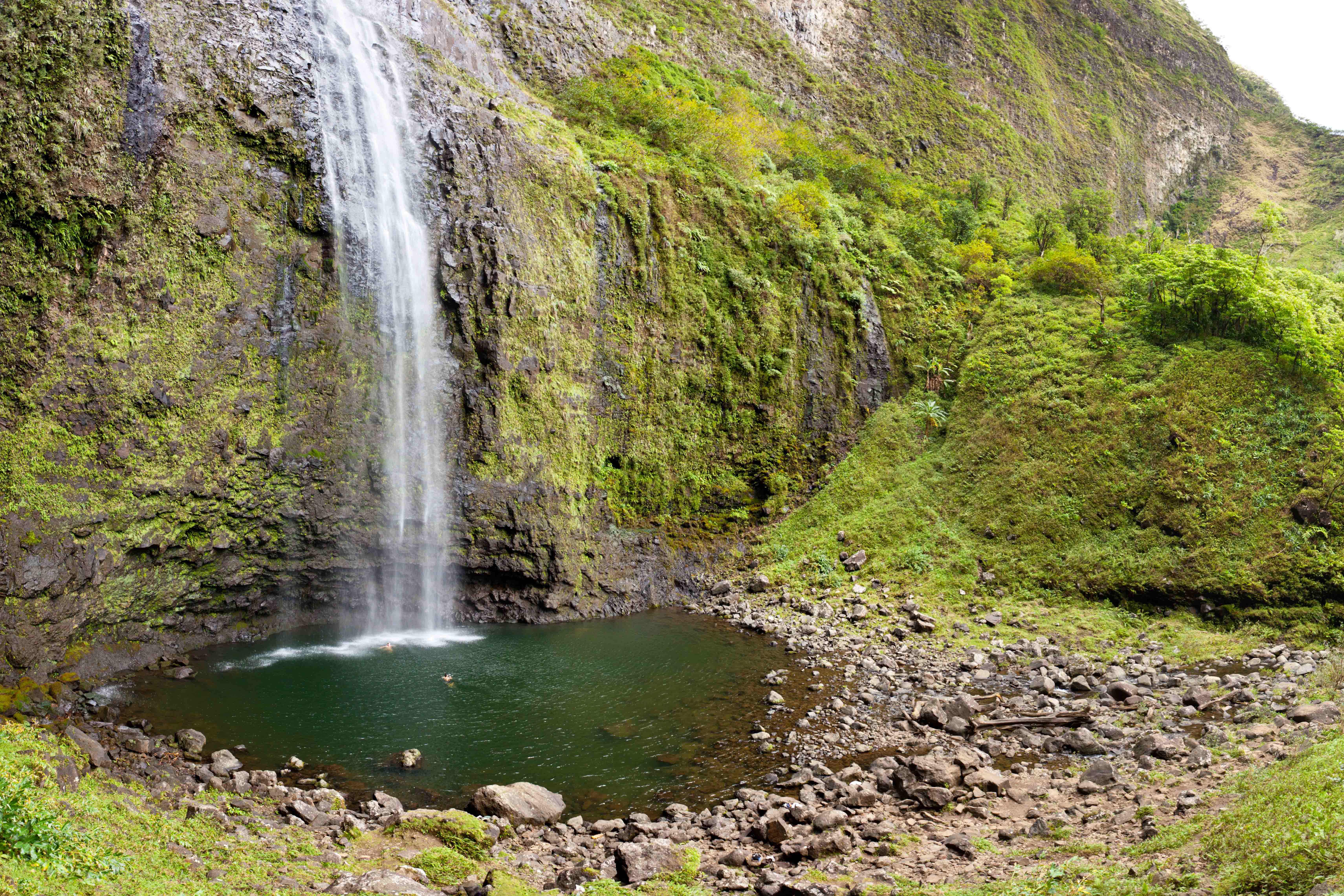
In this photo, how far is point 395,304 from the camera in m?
19.8

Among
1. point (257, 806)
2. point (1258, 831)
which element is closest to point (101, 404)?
point (257, 806)

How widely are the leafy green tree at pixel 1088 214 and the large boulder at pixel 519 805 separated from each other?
33727mm

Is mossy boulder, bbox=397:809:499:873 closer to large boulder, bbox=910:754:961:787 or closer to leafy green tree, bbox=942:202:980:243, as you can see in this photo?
large boulder, bbox=910:754:961:787

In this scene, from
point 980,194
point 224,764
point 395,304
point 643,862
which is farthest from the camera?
point 980,194

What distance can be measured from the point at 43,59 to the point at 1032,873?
20.6m

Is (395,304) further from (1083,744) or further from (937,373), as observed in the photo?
(937,373)

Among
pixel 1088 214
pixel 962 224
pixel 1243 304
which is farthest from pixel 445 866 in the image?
pixel 1088 214

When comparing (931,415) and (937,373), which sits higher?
(937,373)

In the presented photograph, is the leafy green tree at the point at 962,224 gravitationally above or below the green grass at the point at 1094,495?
above

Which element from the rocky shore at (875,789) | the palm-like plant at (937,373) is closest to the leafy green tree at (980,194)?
the palm-like plant at (937,373)

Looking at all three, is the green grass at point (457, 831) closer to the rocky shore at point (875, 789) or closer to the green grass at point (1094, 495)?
the rocky shore at point (875, 789)

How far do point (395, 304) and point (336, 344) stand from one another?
6.26ft

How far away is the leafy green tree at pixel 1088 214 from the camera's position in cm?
3484

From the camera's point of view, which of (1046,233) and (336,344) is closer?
(336,344)
